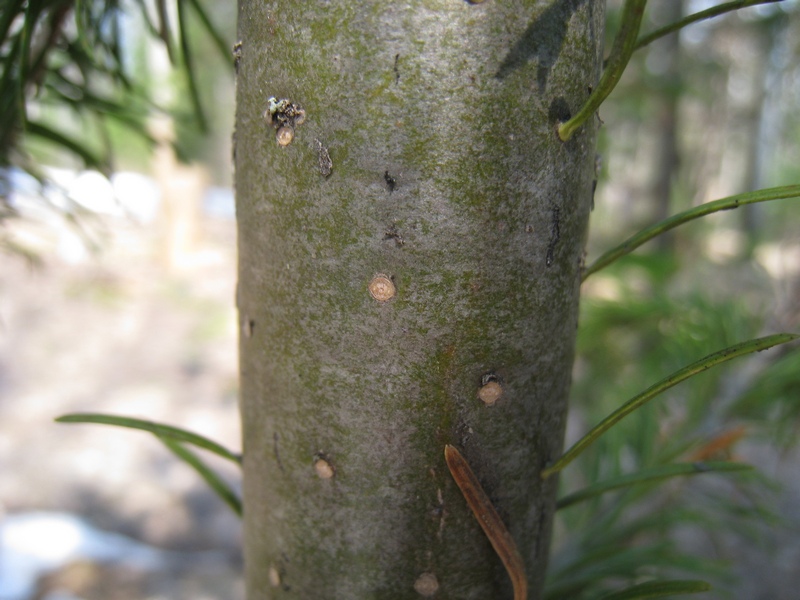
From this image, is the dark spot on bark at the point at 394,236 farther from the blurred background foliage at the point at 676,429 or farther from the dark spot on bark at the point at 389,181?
the blurred background foliage at the point at 676,429

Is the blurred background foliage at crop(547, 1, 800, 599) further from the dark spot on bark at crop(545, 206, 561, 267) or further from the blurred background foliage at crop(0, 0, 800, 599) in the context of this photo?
the dark spot on bark at crop(545, 206, 561, 267)

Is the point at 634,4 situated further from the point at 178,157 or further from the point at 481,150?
the point at 178,157

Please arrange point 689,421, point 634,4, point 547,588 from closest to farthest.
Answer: point 634,4, point 547,588, point 689,421

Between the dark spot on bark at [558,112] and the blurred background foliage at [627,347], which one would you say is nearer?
the dark spot on bark at [558,112]

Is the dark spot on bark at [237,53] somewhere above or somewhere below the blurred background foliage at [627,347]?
below

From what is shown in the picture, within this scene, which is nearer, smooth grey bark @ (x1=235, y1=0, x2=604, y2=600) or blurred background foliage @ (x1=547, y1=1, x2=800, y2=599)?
smooth grey bark @ (x1=235, y1=0, x2=604, y2=600)

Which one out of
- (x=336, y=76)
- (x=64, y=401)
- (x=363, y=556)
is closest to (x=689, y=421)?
(x=363, y=556)

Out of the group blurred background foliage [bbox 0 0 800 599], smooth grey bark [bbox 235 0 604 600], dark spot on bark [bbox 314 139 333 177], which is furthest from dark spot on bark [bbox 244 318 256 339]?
blurred background foliage [bbox 0 0 800 599]

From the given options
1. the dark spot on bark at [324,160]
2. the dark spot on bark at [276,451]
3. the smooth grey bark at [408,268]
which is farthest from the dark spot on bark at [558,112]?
the dark spot on bark at [276,451]
